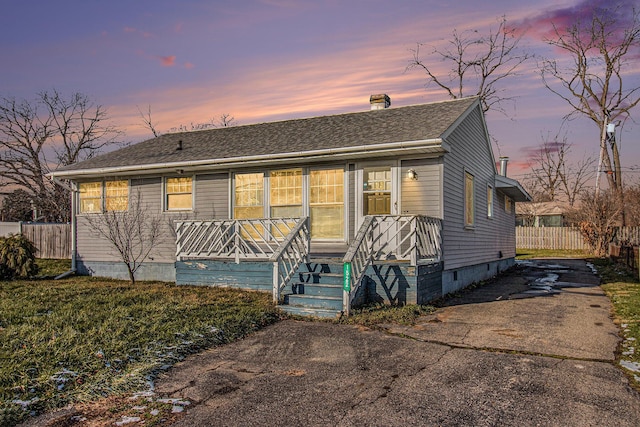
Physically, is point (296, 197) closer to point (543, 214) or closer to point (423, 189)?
point (423, 189)

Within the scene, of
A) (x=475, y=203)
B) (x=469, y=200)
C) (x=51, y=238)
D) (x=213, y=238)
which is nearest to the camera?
(x=213, y=238)

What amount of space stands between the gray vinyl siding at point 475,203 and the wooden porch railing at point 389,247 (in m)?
0.72

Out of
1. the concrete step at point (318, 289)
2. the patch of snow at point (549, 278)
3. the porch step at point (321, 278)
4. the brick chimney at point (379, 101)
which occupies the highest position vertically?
the brick chimney at point (379, 101)

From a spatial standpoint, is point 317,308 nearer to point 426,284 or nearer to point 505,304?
point 426,284

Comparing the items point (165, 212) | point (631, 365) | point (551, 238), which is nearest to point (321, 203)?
point (165, 212)

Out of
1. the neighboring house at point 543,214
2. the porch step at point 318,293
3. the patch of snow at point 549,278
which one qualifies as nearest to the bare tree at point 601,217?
the patch of snow at point 549,278

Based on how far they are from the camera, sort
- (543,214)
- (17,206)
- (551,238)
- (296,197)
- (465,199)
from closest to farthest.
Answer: (296,197)
(465,199)
(551,238)
(17,206)
(543,214)

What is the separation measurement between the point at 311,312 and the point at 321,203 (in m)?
3.84

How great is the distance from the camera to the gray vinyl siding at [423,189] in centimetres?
1073

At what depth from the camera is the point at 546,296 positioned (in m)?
11.2

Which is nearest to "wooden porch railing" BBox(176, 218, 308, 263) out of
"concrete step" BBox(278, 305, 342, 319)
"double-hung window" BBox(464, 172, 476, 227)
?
"concrete step" BBox(278, 305, 342, 319)

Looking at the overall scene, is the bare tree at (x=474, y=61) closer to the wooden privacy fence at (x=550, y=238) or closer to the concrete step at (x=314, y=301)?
the wooden privacy fence at (x=550, y=238)

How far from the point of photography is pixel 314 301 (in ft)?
28.9

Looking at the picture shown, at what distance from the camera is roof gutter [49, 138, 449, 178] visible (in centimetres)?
1024
